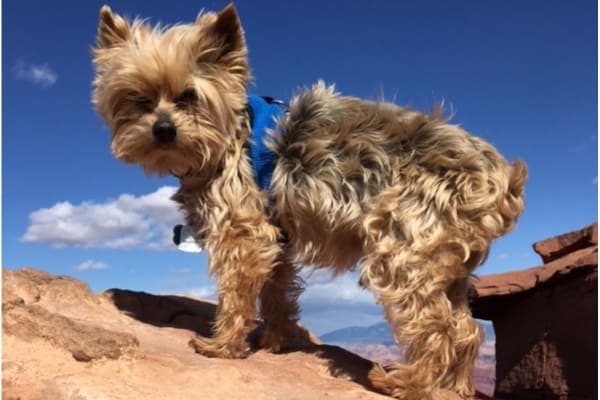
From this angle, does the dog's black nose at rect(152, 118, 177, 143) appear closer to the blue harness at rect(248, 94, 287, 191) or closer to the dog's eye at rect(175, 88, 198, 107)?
the dog's eye at rect(175, 88, 198, 107)

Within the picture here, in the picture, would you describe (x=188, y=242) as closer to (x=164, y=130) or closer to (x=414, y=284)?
(x=164, y=130)

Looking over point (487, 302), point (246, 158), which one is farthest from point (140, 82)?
point (487, 302)

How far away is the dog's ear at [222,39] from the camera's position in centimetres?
668

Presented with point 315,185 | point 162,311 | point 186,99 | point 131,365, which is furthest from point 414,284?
point 162,311

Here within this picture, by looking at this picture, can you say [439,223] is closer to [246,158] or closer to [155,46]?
[246,158]

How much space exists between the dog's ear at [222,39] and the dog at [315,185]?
0.04ft

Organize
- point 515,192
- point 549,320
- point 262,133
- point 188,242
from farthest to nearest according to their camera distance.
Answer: point 549,320 < point 188,242 < point 262,133 < point 515,192

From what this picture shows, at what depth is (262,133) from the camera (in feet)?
22.1

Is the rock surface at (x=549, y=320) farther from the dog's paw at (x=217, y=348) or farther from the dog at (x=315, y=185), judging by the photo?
the dog's paw at (x=217, y=348)

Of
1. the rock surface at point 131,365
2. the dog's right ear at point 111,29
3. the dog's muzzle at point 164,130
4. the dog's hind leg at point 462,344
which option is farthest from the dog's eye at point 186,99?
the dog's hind leg at point 462,344

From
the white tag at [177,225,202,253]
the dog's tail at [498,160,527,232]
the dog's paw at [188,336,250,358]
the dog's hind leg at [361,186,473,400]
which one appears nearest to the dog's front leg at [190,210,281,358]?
the dog's paw at [188,336,250,358]

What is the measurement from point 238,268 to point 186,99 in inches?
66.9

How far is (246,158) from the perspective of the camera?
6734 mm

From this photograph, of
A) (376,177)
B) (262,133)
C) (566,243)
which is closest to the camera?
(376,177)
